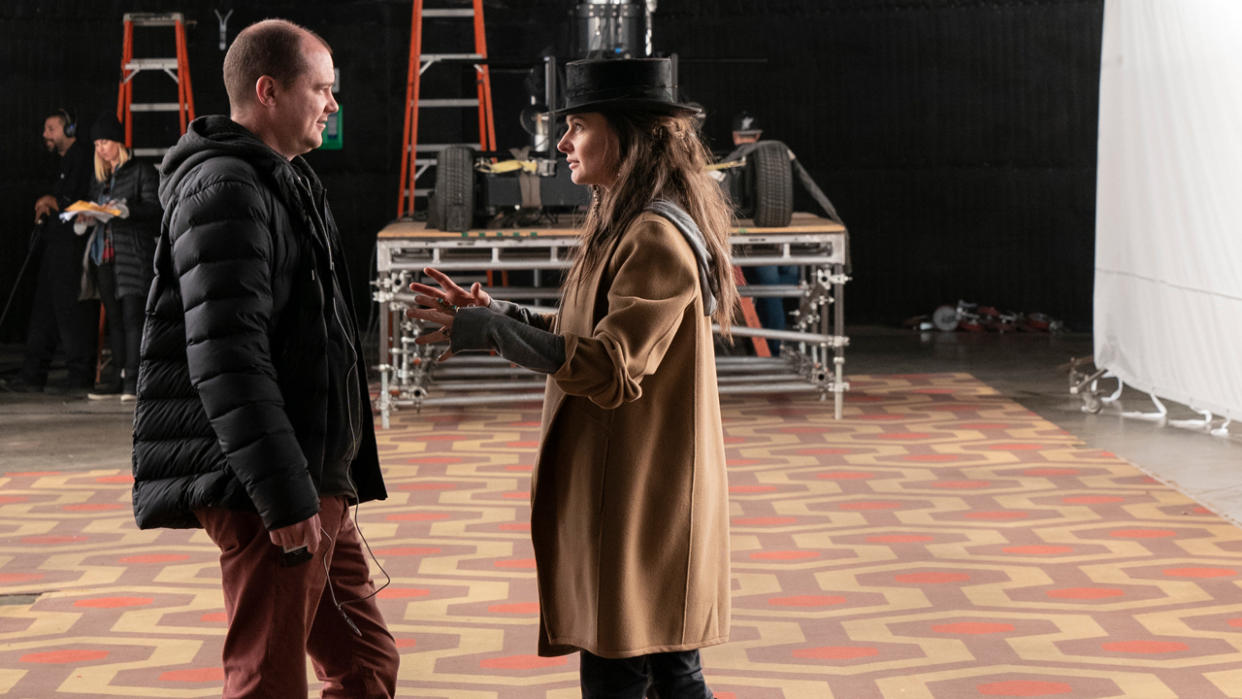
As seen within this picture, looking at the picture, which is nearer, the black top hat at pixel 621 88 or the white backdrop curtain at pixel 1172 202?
the black top hat at pixel 621 88

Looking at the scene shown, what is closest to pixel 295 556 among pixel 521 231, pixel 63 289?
pixel 521 231

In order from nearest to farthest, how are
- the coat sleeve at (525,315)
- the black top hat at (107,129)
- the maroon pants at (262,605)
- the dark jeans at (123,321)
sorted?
the maroon pants at (262,605)
the coat sleeve at (525,315)
the black top hat at (107,129)
the dark jeans at (123,321)

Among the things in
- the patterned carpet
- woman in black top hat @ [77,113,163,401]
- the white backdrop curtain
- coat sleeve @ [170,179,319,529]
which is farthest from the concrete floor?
coat sleeve @ [170,179,319,529]

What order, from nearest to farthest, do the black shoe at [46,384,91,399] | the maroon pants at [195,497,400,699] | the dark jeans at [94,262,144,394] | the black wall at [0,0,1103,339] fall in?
the maroon pants at [195,497,400,699] → the dark jeans at [94,262,144,394] → the black shoe at [46,384,91,399] → the black wall at [0,0,1103,339]

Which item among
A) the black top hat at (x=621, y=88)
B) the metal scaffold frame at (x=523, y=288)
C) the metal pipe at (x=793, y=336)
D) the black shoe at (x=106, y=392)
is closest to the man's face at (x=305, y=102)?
the black top hat at (x=621, y=88)

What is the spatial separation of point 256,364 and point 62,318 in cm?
754

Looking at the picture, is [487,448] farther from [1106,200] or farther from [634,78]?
[634,78]

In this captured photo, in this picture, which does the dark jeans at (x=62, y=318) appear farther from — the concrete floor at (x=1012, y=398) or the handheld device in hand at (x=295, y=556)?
the handheld device in hand at (x=295, y=556)

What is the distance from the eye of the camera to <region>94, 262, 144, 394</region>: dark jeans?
28.1 ft

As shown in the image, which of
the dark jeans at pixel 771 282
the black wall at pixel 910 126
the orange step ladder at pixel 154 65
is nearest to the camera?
the dark jeans at pixel 771 282

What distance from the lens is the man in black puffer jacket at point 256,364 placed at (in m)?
2.23

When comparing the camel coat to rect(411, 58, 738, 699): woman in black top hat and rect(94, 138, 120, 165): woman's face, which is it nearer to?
rect(411, 58, 738, 699): woman in black top hat

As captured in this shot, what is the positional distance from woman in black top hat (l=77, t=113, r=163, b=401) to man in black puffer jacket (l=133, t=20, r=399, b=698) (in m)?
6.25

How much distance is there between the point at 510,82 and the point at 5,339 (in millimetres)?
4961
